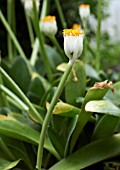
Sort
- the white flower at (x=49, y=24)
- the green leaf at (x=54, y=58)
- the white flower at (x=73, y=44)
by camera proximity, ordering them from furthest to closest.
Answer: the green leaf at (x=54, y=58)
the white flower at (x=49, y=24)
the white flower at (x=73, y=44)

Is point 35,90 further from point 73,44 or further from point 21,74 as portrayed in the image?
point 73,44

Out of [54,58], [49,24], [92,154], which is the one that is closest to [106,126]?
[92,154]

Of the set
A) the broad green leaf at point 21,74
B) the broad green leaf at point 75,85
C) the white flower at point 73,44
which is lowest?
the broad green leaf at point 21,74

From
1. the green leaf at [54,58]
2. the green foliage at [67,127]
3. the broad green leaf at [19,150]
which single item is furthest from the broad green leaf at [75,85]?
the green leaf at [54,58]

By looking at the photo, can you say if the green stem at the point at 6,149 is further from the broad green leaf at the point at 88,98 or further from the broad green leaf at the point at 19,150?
the broad green leaf at the point at 88,98

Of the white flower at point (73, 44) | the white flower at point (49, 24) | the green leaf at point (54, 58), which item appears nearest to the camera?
the white flower at point (73, 44)

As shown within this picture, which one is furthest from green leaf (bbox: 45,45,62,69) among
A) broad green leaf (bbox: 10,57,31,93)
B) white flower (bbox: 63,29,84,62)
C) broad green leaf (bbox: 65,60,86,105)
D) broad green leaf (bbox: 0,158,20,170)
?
white flower (bbox: 63,29,84,62)

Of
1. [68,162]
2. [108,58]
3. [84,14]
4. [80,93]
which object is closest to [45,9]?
[84,14]
